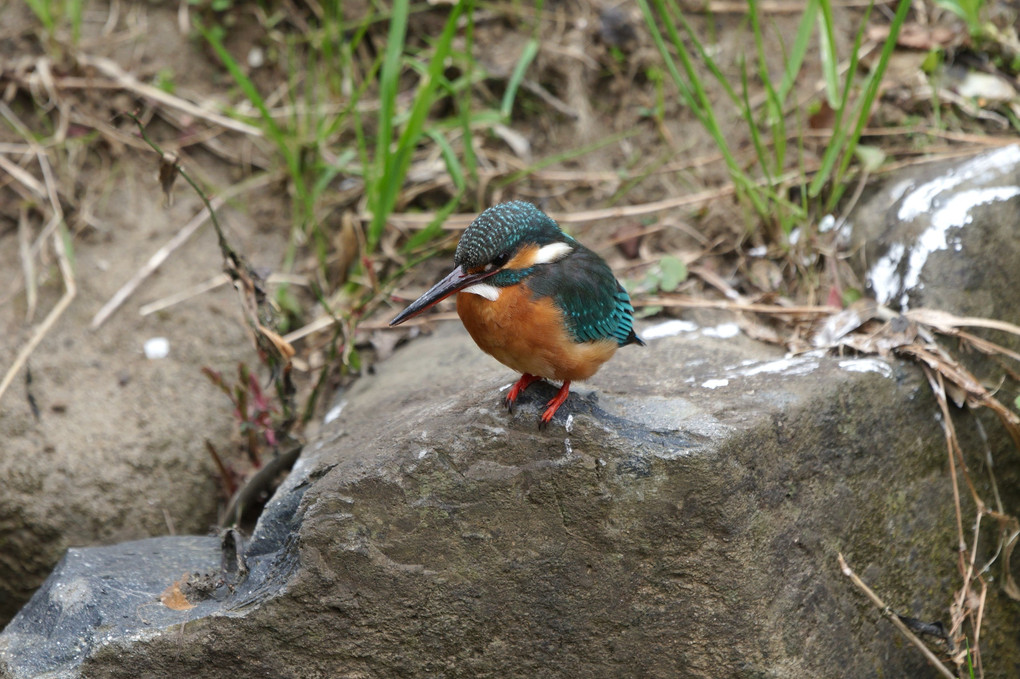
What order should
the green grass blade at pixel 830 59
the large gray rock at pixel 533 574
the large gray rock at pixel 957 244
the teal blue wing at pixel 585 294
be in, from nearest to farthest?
the large gray rock at pixel 533 574, the teal blue wing at pixel 585 294, the large gray rock at pixel 957 244, the green grass blade at pixel 830 59

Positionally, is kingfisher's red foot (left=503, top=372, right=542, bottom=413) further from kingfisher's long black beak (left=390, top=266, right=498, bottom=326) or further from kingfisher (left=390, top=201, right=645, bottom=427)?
kingfisher's long black beak (left=390, top=266, right=498, bottom=326)

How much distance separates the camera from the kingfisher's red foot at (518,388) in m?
2.68

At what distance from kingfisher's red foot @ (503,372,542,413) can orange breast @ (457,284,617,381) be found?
0.08 meters

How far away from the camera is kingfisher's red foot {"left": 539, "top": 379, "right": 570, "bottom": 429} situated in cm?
262

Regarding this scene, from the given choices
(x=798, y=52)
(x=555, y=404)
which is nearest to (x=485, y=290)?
(x=555, y=404)

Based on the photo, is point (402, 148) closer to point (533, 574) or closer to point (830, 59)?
point (830, 59)

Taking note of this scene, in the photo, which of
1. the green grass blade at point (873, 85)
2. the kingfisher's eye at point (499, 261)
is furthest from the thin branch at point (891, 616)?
the green grass blade at point (873, 85)

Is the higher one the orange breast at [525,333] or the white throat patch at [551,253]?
the white throat patch at [551,253]

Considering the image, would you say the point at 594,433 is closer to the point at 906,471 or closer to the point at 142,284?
the point at 906,471

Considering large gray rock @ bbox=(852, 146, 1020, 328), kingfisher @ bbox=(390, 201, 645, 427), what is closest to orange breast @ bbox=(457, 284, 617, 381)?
kingfisher @ bbox=(390, 201, 645, 427)

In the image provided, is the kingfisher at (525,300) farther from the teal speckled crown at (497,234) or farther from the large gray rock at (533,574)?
the large gray rock at (533,574)

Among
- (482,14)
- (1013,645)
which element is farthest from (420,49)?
(1013,645)

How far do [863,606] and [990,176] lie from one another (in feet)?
6.29

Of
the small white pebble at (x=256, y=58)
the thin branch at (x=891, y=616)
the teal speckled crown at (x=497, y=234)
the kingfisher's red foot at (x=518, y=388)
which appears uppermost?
the small white pebble at (x=256, y=58)
